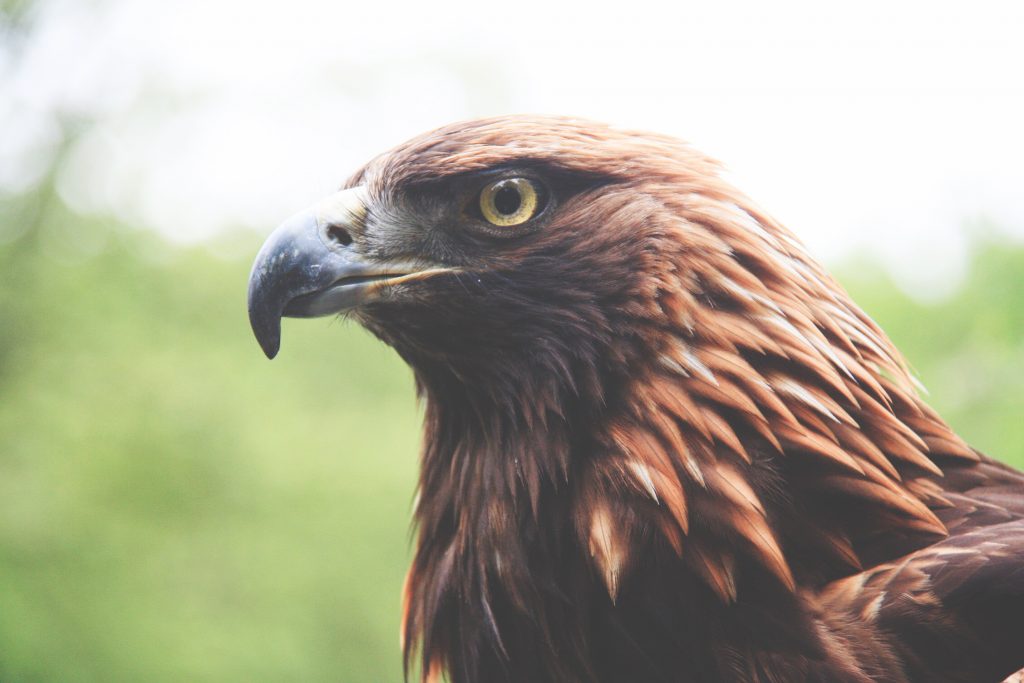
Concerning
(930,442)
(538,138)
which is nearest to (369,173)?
(538,138)

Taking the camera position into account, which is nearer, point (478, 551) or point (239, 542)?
point (478, 551)

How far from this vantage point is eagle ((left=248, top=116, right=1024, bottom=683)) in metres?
1.53

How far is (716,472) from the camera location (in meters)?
1.65

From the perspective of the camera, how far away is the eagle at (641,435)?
1.53 metres

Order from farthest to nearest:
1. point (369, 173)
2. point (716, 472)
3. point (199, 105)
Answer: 1. point (199, 105)
2. point (369, 173)
3. point (716, 472)

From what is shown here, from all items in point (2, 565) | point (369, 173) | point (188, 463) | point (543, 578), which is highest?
point (188, 463)

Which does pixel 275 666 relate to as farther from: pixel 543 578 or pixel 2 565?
pixel 543 578

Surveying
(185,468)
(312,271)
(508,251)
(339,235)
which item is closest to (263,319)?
(312,271)

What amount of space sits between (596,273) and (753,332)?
34 centimetres

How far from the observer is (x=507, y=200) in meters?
1.94

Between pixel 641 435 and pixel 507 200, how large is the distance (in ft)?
1.96

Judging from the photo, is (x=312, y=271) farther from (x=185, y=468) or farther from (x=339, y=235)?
(x=185, y=468)

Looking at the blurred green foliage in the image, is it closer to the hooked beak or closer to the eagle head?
the eagle head

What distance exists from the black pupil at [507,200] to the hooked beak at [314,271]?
0.67 feet
